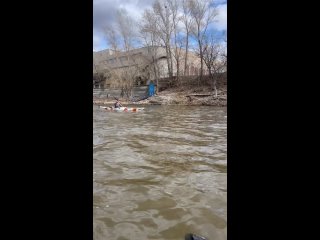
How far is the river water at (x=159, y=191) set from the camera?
4.09 meters

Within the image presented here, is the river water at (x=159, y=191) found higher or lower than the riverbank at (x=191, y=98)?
lower

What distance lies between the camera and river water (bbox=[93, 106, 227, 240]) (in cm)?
409

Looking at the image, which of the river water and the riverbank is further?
the riverbank

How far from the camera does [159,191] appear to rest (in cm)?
558

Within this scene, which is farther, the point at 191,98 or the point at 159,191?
the point at 191,98

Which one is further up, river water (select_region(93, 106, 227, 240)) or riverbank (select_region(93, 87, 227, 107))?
riverbank (select_region(93, 87, 227, 107))

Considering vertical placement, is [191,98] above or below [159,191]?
above

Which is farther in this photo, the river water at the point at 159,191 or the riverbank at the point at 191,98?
the riverbank at the point at 191,98
